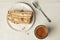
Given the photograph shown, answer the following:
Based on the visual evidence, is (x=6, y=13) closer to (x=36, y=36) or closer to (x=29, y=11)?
(x=29, y=11)

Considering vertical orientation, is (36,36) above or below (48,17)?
below

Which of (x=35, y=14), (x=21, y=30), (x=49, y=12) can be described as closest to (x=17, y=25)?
(x=21, y=30)

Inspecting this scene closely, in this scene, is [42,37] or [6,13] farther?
[6,13]

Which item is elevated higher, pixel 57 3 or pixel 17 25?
pixel 57 3

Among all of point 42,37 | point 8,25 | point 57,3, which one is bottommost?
point 42,37

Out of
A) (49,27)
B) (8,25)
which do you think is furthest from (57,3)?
(8,25)

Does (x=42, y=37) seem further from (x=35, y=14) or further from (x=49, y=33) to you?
(x=35, y=14)

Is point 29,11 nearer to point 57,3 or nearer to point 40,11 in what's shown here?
point 40,11
